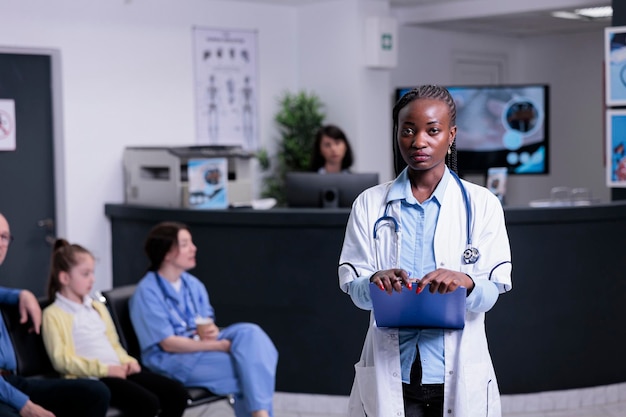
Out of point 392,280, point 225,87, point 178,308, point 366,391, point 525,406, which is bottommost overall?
point 525,406

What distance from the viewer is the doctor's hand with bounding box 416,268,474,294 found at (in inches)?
72.5

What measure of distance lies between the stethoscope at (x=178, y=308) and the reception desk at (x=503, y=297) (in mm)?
811

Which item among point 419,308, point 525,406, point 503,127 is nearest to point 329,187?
point 525,406

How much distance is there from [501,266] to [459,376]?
25 centimetres

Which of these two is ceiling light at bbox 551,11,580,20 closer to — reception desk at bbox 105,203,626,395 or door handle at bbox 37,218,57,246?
reception desk at bbox 105,203,626,395

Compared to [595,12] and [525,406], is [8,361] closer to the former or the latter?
[525,406]

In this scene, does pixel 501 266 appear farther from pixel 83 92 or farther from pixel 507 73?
pixel 507 73

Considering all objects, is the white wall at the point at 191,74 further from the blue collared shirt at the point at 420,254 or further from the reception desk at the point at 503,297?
the blue collared shirt at the point at 420,254

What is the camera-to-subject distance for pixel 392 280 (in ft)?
6.13

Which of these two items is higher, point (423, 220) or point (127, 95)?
point (127, 95)

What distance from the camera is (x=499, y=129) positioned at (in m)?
7.93

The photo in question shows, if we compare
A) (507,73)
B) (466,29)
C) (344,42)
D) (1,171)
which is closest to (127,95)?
(1,171)

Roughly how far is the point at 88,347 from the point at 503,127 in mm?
5017

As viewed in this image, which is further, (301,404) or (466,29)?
(466,29)
